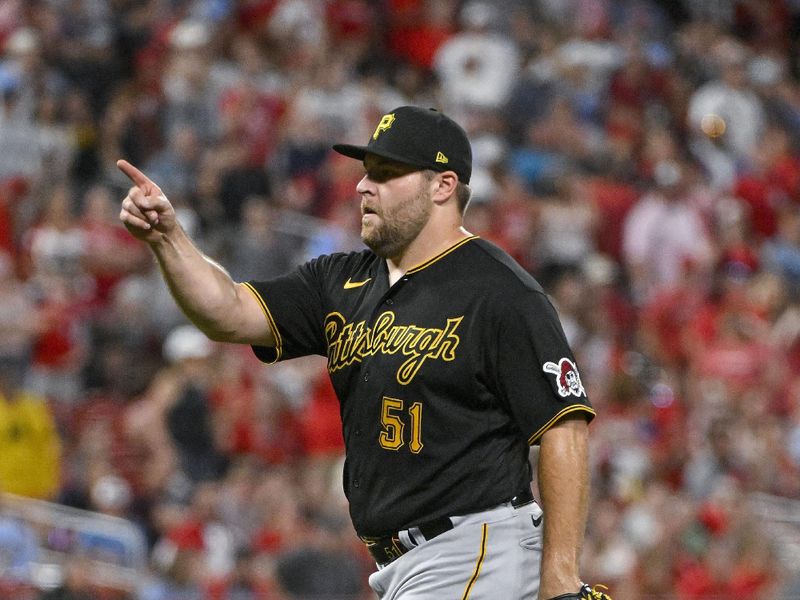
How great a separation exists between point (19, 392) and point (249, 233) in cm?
249

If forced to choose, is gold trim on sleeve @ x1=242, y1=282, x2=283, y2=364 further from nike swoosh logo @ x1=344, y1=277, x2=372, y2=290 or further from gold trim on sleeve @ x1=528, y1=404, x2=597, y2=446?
gold trim on sleeve @ x1=528, y1=404, x2=597, y2=446

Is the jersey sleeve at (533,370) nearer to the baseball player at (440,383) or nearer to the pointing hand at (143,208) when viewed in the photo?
the baseball player at (440,383)

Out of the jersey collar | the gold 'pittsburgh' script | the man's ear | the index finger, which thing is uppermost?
the index finger

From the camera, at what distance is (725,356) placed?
38.2 feet

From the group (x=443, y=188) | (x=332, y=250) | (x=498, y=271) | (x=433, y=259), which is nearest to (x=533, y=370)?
(x=498, y=271)

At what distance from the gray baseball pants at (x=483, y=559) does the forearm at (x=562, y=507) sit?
0.46 feet

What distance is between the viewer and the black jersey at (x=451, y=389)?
13.9 feet

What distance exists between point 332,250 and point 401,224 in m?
7.10

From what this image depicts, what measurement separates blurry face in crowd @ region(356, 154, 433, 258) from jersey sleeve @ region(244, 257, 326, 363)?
32 centimetres

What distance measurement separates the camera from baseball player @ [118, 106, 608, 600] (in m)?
4.23

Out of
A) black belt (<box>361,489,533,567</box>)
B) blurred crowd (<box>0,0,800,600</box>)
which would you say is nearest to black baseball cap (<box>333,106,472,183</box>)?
black belt (<box>361,489,533,567</box>)

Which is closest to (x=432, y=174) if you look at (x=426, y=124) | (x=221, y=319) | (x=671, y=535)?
(x=426, y=124)

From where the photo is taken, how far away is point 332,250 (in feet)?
38.1

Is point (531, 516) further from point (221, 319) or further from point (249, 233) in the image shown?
point (249, 233)
